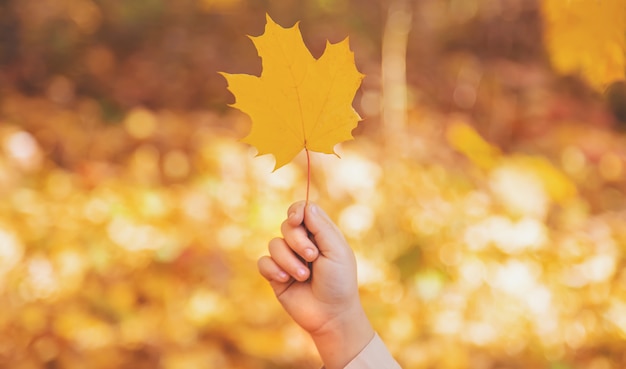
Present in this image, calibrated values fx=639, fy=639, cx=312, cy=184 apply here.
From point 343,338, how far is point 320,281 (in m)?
0.11

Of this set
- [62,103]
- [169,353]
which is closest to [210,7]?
[62,103]

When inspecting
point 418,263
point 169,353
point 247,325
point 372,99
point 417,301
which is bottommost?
point 169,353

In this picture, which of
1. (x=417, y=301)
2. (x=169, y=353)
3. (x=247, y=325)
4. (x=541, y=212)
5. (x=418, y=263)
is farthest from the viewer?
(x=541, y=212)

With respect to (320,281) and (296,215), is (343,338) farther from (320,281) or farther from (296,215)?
(296,215)

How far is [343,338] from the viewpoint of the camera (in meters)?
1.03

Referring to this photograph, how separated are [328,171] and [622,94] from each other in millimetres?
2342

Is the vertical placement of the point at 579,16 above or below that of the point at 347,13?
below

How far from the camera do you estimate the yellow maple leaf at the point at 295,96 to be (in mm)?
891

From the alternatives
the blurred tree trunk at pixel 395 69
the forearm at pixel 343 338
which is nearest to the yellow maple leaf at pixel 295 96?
the forearm at pixel 343 338

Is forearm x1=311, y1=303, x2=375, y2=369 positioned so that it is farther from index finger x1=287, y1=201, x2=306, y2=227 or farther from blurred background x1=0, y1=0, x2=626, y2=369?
blurred background x1=0, y1=0, x2=626, y2=369

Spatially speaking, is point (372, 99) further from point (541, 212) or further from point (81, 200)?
point (81, 200)

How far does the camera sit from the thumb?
95 cm

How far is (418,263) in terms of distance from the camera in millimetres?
2693

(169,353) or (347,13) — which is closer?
(169,353)
